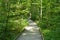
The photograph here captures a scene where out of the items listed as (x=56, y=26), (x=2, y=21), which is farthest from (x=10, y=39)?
(x=56, y=26)

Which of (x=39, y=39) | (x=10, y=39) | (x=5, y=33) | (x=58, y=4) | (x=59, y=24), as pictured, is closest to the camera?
(x=59, y=24)

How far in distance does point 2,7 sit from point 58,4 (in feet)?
14.8

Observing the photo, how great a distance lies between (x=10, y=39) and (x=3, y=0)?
3396 mm

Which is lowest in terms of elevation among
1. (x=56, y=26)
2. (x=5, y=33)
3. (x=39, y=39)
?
(x=39, y=39)

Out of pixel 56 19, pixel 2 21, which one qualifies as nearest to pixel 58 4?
pixel 56 19

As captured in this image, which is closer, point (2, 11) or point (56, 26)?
point (56, 26)

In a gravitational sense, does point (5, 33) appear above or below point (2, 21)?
below

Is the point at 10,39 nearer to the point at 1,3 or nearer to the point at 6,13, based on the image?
the point at 6,13

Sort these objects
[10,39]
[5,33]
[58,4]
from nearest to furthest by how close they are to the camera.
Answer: [58,4]
[5,33]
[10,39]

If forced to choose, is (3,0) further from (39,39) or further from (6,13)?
(39,39)

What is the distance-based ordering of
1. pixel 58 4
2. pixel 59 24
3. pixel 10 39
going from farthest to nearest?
pixel 10 39
pixel 58 4
pixel 59 24

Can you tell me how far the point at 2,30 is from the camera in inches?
535

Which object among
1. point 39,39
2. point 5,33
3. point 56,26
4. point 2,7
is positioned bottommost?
point 39,39

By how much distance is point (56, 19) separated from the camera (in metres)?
11.6
